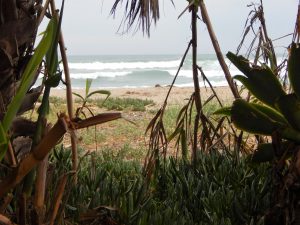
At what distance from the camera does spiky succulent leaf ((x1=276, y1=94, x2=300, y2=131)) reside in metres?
1.94

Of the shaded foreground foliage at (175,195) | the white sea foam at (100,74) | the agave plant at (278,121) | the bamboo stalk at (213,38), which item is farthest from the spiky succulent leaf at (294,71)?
the white sea foam at (100,74)

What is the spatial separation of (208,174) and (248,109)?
640 millimetres

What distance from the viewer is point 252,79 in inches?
84.4

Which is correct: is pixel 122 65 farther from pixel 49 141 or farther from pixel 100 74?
pixel 49 141

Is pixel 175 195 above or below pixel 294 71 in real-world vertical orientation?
below

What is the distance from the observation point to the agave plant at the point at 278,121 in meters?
1.77

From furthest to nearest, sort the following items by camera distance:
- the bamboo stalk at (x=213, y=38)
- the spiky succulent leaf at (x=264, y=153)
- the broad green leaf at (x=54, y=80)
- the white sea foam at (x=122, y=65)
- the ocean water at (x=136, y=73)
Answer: the white sea foam at (x=122, y=65) < the ocean water at (x=136, y=73) < the bamboo stalk at (x=213, y=38) < the spiky succulent leaf at (x=264, y=153) < the broad green leaf at (x=54, y=80)

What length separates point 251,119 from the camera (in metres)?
2.15

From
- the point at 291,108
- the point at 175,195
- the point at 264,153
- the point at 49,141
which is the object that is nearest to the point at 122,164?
the point at 175,195

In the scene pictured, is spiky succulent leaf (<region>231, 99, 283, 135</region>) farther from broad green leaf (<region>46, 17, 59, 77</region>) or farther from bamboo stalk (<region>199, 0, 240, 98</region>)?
broad green leaf (<region>46, 17, 59, 77</region>)

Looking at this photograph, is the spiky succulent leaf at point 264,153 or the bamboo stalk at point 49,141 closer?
the bamboo stalk at point 49,141

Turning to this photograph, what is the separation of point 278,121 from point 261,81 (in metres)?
0.20

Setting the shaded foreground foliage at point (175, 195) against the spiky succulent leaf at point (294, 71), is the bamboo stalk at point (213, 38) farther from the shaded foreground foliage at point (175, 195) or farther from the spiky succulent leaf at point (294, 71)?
the spiky succulent leaf at point (294, 71)

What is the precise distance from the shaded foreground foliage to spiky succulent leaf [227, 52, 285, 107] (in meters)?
0.40
